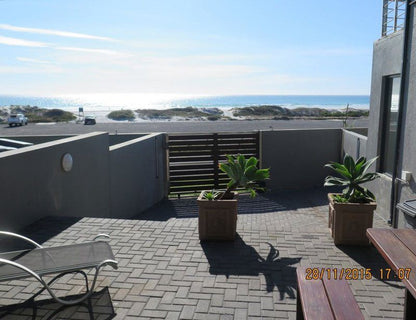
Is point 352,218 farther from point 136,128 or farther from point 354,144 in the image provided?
point 136,128

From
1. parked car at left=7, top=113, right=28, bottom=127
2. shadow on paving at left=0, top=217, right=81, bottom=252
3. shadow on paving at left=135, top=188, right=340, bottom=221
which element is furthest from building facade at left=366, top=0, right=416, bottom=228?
parked car at left=7, top=113, right=28, bottom=127

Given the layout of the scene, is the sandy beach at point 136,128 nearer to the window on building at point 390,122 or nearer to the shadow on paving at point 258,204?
the shadow on paving at point 258,204

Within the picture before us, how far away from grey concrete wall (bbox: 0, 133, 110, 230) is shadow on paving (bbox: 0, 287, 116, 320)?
75.8 inches

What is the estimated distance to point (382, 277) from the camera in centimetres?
440

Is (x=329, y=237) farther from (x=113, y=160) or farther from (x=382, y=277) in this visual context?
(x=113, y=160)

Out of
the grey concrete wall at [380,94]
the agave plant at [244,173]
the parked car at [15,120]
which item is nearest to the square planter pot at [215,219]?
the agave plant at [244,173]

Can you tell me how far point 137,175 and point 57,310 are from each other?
6.18m

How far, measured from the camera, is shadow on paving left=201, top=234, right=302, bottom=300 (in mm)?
4184

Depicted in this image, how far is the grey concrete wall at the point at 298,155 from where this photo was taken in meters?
11.6

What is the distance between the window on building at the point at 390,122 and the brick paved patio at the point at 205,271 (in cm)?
242

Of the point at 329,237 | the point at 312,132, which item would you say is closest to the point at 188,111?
the point at 312,132

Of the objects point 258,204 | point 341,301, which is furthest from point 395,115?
point 341,301

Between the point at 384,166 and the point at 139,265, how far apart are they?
5221 millimetres

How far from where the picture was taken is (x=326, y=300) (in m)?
2.61
